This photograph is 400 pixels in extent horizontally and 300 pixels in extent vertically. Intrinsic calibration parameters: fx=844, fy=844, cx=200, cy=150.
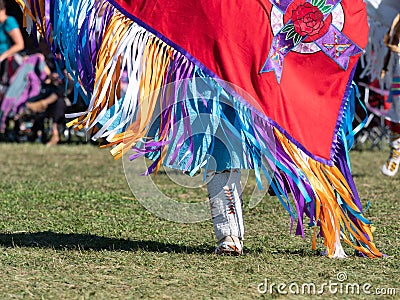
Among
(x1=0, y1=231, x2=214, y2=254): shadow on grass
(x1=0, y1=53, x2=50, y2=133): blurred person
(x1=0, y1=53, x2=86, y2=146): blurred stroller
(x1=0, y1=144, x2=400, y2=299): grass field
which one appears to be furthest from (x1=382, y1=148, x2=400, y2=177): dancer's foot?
(x1=0, y1=53, x2=50, y2=133): blurred person

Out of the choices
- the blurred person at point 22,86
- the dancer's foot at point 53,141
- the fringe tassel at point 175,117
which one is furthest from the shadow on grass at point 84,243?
the blurred person at point 22,86

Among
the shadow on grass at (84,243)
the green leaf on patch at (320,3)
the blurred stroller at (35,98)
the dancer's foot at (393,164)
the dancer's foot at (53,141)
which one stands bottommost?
the shadow on grass at (84,243)

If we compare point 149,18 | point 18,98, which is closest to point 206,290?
point 149,18

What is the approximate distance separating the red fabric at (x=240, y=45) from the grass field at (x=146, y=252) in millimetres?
571

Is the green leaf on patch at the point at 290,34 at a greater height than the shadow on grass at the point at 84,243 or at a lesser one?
greater

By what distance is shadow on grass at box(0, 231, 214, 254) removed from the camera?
3893 millimetres

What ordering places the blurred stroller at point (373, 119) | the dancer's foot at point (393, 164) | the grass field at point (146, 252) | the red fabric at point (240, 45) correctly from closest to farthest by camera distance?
the grass field at point (146, 252)
the red fabric at point (240, 45)
the dancer's foot at point (393, 164)
the blurred stroller at point (373, 119)

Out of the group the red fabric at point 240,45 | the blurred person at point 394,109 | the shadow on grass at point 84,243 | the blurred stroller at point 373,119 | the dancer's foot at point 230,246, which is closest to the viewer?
the red fabric at point 240,45

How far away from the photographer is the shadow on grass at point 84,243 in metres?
3.89

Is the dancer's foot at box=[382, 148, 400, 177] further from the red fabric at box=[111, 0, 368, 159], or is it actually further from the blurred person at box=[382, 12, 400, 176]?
the red fabric at box=[111, 0, 368, 159]

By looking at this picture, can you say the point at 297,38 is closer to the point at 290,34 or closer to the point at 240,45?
the point at 290,34

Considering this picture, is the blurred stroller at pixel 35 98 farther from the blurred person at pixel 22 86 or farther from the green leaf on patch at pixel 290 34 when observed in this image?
the green leaf on patch at pixel 290 34

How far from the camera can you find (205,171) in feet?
11.9

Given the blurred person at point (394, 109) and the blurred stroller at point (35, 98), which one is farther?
the blurred stroller at point (35, 98)
